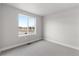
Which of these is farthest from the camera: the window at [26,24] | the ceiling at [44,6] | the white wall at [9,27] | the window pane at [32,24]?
the window pane at [32,24]

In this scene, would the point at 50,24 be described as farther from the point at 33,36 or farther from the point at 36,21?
the point at 33,36

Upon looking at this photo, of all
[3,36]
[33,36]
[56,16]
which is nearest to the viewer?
[3,36]

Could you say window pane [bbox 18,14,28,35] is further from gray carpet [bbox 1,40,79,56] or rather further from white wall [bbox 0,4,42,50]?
gray carpet [bbox 1,40,79,56]

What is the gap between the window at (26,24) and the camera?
154 inches

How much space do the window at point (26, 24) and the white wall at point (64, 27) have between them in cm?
117

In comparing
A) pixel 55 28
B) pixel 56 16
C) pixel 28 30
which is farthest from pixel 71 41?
pixel 28 30

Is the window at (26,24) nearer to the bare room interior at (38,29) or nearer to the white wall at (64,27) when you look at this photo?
the bare room interior at (38,29)

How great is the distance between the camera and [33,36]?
15.3 feet

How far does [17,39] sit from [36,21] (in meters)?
2.16

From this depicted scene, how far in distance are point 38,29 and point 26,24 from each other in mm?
1233

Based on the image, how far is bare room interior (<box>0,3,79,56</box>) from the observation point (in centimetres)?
281

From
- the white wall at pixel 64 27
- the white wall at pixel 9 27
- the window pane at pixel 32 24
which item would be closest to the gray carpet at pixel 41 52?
the white wall at pixel 9 27

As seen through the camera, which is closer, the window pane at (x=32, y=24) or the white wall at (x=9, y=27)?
the white wall at (x=9, y=27)

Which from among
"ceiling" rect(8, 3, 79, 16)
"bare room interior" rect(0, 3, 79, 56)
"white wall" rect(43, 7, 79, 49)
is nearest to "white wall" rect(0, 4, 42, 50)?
"bare room interior" rect(0, 3, 79, 56)
